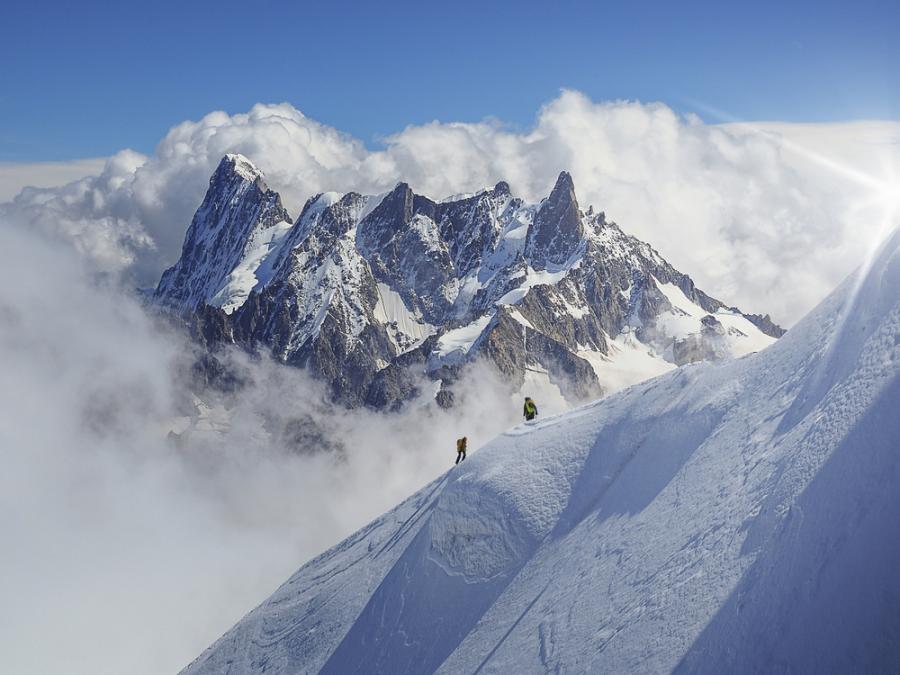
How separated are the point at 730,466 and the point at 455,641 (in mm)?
13147

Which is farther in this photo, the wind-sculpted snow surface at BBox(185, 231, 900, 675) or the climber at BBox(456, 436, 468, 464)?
the climber at BBox(456, 436, 468, 464)

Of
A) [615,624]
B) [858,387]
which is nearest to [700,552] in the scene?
[615,624]

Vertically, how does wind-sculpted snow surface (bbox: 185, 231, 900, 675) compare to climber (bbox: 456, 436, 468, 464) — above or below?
below

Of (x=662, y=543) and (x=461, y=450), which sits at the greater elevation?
(x=461, y=450)

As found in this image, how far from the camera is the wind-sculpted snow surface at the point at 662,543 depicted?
64.6 ft

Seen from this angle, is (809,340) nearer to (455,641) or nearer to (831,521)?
(831,521)

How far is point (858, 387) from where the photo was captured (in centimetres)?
2303

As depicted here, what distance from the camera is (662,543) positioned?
2642 centimetres

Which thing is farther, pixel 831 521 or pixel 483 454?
pixel 483 454

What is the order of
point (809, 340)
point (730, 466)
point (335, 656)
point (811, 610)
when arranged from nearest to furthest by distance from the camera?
point (811, 610), point (730, 466), point (809, 340), point (335, 656)

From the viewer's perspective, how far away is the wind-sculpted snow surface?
1969 cm

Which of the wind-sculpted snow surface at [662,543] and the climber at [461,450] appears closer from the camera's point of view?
the wind-sculpted snow surface at [662,543]

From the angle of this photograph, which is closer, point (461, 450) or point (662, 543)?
point (662, 543)

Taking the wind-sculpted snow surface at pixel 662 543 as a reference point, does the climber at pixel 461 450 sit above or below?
above
